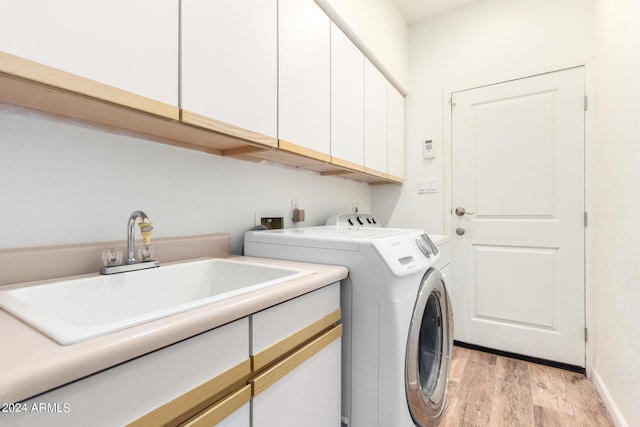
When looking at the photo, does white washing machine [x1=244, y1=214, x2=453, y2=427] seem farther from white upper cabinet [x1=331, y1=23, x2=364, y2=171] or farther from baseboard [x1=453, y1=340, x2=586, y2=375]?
baseboard [x1=453, y1=340, x2=586, y2=375]

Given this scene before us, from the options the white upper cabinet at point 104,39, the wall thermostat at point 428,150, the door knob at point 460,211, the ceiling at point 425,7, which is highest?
the ceiling at point 425,7

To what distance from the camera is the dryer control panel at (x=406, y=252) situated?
1.04m

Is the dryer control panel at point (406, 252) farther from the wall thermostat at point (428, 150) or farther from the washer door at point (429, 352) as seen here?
the wall thermostat at point (428, 150)

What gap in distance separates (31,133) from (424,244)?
146cm

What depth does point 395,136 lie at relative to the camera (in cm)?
245

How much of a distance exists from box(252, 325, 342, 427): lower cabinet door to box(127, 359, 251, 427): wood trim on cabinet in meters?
0.06

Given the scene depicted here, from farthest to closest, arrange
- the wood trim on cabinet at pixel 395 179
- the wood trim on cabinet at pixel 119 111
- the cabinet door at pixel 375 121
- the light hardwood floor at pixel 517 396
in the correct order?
the wood trim on cabinet at pixel 395 179
the cabinet door at pixel 375 121
the light hardwood floor at pixel 517 396
the wood trim on cabinet at pixel 119 111

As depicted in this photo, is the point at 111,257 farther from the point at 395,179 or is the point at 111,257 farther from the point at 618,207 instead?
the point at 618,207

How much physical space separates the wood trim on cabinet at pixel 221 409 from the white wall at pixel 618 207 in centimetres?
161

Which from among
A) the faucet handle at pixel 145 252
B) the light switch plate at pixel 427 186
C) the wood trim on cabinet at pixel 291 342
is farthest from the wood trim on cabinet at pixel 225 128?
the light switch plate at pixel 427 186

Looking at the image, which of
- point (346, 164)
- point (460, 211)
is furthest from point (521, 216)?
point (346, 164)

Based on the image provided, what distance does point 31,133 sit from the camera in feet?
2.69

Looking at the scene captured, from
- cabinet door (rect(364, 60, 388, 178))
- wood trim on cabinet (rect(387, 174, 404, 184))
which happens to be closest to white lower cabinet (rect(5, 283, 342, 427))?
cabinet door (rect(364, 60, 388, 178))

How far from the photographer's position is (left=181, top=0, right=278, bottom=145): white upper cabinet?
89 centimetres
